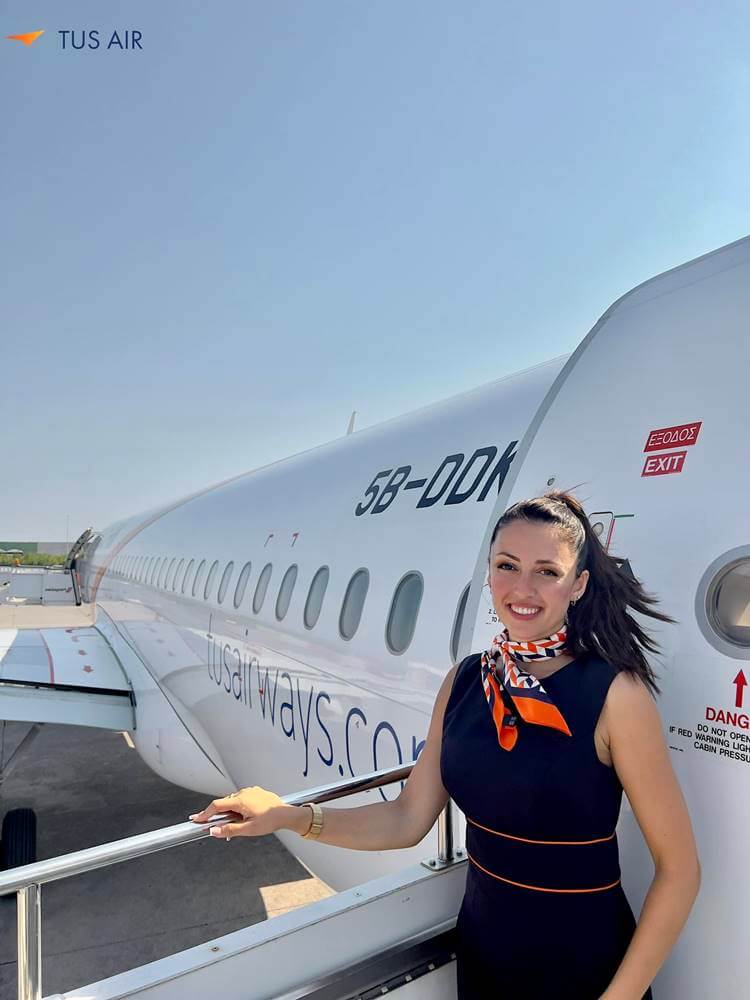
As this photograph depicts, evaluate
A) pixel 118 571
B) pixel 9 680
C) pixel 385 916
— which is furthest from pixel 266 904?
pixel 118 571

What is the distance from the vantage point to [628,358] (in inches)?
109

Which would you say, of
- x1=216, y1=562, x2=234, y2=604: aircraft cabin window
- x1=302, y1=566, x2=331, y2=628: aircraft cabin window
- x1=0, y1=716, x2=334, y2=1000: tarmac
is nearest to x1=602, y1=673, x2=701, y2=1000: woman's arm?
x1=302, y1=566, x2=331, y2=628: aircraft cabin window

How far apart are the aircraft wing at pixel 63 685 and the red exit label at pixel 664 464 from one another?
8.13 metres

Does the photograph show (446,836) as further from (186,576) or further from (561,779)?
(186,576)

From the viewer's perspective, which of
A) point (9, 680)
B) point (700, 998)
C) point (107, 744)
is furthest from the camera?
point (107, 744)

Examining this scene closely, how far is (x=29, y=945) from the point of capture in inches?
69.5

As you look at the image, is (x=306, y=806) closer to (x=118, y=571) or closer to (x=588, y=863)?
(x=588, y=863)

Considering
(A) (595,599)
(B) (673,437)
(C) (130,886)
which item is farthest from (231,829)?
(C) (130,886)

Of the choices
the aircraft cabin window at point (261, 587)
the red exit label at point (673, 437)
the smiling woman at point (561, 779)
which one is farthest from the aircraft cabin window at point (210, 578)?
the smiling woman at point (561, 779)

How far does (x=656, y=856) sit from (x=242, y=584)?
5707mm

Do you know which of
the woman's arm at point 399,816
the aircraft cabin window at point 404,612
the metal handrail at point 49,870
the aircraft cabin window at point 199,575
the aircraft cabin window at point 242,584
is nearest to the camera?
the metal handrail at point 49,870

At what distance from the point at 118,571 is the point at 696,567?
15.7 m

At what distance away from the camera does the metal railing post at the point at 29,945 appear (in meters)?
1.75

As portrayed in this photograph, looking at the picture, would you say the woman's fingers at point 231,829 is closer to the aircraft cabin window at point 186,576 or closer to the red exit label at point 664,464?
the red exit label at point 664,464
